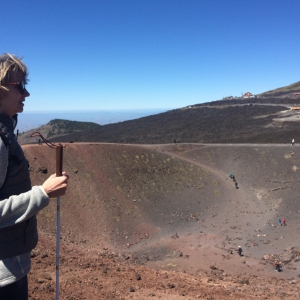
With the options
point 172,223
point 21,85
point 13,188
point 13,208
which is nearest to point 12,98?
point 21,85

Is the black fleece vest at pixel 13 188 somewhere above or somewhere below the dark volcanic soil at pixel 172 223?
above

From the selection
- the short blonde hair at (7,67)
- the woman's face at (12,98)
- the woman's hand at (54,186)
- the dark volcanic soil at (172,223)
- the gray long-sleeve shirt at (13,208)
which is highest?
the short blonde hair at (7,67)

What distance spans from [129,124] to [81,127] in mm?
17637

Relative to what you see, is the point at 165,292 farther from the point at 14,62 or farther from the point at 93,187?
the point at 93,187

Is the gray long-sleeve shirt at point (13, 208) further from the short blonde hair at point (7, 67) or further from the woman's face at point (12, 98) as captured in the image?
the short blonde hair at point (7, 67)

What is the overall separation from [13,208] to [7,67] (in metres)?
1.13

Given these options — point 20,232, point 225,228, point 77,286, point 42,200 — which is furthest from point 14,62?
point 225,228

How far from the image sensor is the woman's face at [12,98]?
244 centimetres

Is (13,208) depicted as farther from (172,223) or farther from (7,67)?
(172,223)

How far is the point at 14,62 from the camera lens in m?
2.45

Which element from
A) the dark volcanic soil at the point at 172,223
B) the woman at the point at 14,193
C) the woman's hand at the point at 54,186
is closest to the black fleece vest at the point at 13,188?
the woman at the point at 14,193

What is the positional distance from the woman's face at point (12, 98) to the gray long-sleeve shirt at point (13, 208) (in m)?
0.35

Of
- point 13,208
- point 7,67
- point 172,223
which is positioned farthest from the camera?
point 172,223

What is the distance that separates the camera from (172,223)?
76.6 ft
